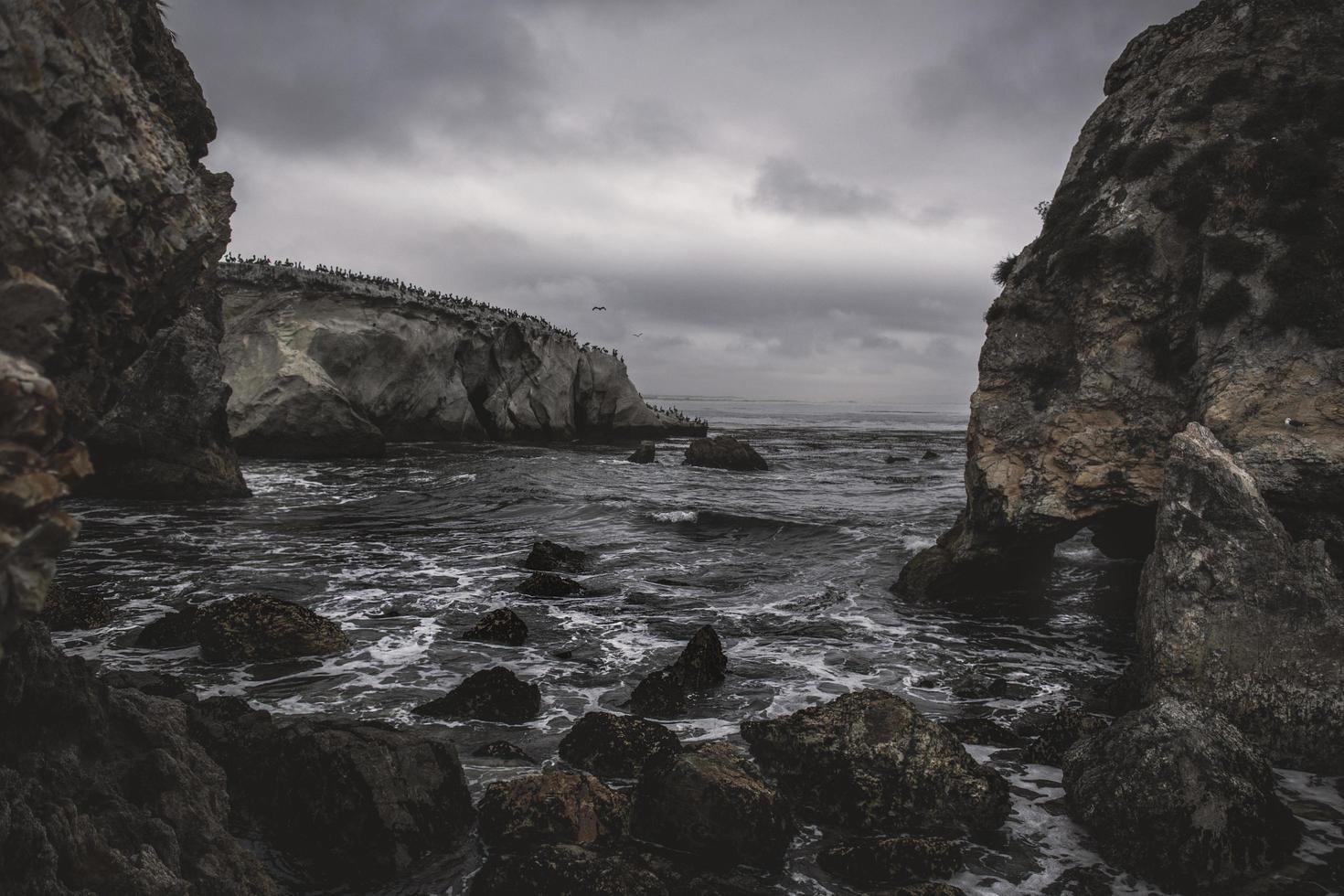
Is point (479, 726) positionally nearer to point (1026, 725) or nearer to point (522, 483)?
point (1026, 725)

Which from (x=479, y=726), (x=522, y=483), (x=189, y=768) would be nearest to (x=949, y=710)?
(x=479, y=726)

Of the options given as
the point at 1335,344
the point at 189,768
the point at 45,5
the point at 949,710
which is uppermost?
the point at 45,5

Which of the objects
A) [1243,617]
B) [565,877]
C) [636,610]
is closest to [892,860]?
[565,877]

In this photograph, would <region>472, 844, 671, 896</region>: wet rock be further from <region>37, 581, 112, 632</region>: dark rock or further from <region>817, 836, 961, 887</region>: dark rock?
<region>37, 581, 112, 632</region>: dark rock

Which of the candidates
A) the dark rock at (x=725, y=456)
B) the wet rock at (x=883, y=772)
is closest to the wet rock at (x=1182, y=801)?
the wet rock at (x=883, y=772)

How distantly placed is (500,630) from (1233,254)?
11.2m

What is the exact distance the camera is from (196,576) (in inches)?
534

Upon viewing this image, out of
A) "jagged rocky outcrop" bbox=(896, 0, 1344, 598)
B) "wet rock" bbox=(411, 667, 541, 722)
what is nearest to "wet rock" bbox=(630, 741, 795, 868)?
"wet rock" bbox=(411, 667, 541, 722)

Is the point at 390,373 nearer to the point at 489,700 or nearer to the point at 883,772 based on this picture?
the point at 489,700

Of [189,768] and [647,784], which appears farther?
[647,784]

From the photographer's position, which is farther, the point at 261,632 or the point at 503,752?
the point at 261,632

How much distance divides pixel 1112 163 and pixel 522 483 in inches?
801

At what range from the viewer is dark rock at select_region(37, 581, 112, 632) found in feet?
33.6

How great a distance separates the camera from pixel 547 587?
44.6 feet
